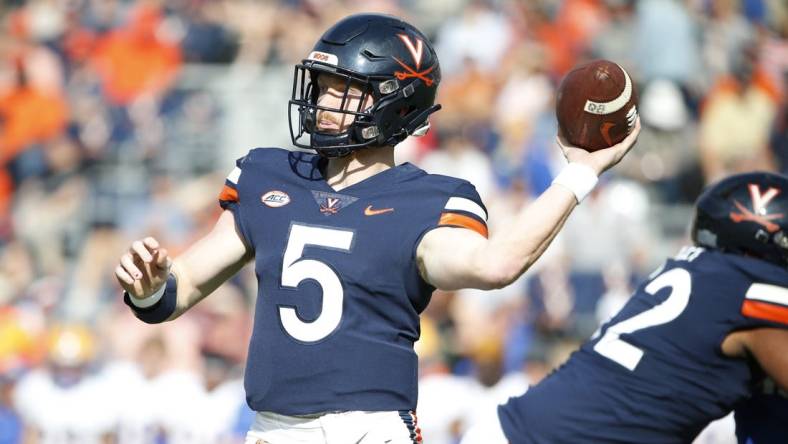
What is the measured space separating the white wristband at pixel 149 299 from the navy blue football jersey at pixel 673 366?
1.37 metres

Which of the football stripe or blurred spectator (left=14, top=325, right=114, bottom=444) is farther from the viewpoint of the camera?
blurred spectator (left=14, top=325, right=114, bottom=444)

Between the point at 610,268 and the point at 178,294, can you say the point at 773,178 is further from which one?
the point at 610,268

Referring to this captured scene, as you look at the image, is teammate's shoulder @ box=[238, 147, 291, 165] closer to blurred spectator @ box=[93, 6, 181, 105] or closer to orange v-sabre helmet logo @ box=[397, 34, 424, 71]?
orange v-sabre helmet logo @ box=[397, 34, 424, 71]

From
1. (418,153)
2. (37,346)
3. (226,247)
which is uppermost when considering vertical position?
(226,247)

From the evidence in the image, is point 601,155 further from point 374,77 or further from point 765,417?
point 765,417

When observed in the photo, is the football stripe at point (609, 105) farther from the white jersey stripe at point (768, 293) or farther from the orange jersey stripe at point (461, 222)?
the white jersey stripe at point (768, 293)

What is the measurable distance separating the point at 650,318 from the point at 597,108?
109 centimetres

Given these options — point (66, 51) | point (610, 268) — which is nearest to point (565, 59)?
point (610, 268)

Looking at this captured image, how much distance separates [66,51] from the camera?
11.1 meters

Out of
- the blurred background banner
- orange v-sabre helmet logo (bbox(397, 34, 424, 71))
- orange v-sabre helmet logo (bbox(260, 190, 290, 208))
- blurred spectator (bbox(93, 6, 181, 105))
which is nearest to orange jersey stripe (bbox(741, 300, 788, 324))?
orange v-sabre helmet logo (bbox(397, 34, 424, 71))

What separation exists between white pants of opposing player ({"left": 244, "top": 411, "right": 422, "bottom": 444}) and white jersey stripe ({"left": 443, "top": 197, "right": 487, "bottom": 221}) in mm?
596

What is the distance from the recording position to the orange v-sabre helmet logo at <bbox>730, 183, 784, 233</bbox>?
4.31 meters

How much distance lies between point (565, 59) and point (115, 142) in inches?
149

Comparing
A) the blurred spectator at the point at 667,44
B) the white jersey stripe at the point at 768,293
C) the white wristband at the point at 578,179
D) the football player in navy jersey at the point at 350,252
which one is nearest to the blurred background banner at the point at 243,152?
the blurred spectator at the point at 667,44
